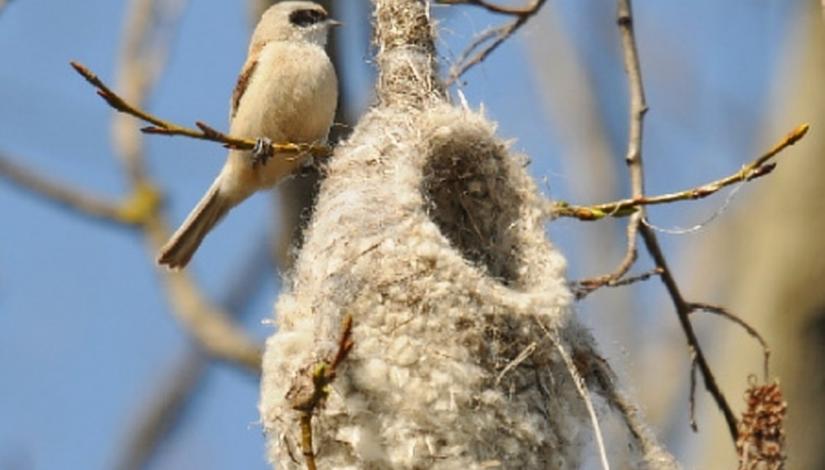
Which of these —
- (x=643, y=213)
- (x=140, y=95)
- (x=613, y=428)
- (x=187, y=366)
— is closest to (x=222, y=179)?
(x=140, y=95)

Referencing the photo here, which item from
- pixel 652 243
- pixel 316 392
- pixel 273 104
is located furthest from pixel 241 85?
pixel 316 392

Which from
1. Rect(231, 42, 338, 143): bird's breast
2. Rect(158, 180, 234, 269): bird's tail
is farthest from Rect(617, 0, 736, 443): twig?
Rect(158, 180, 234, 269): bird's tail

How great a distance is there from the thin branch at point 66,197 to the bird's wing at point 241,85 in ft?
3.85

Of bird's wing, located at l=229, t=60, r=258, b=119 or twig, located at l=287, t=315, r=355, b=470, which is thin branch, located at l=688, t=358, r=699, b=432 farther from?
bird's wing, located at l=229, t=60, r=258, b=119

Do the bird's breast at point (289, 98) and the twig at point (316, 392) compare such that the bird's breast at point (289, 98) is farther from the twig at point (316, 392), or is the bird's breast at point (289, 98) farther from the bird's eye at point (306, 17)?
the twig at point (316, 392)

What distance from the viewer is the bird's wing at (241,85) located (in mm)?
4402

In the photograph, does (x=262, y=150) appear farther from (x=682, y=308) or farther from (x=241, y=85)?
(x=241, y=85)

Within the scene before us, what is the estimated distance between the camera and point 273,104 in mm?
4254

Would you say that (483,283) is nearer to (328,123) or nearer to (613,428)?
(613,428)

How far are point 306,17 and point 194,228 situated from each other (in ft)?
2.27

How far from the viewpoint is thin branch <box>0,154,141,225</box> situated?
5.36 meters

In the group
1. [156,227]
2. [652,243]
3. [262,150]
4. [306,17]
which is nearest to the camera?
[262,150]

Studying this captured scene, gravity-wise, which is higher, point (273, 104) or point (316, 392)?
point (273, 104)

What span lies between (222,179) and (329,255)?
1.45m
